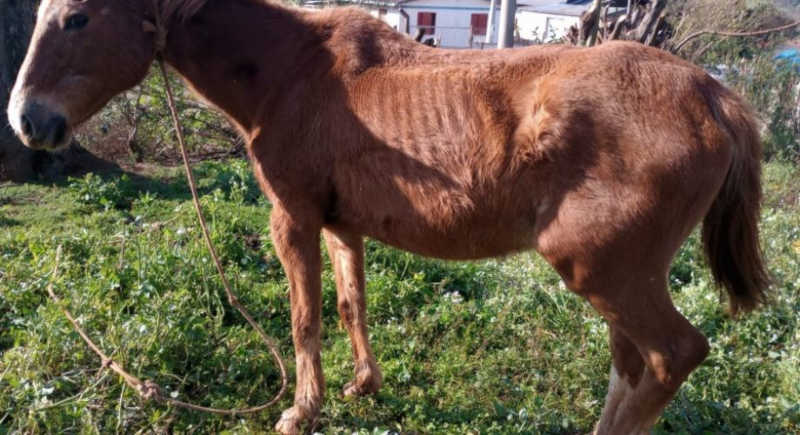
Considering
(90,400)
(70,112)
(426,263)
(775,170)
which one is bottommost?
(775,170)

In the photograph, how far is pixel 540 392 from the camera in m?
3.51

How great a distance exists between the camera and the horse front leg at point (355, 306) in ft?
11.3

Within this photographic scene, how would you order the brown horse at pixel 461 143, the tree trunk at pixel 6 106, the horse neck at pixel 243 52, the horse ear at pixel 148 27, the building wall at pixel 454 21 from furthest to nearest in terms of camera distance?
1. the building wall at pixel 454 21
2. the tree trunk at pixel 6 106
3. the horse neck at pixel 243 52
4. the horse ear at pixel 148 27
5. the brown horse at pixel 461 143

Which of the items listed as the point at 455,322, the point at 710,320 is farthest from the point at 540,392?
the point at 710,320

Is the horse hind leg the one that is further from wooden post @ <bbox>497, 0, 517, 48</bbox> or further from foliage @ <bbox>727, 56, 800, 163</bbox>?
foliage @ <bbox>727, 56, 800, 163</bbox>

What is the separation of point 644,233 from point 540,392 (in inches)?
57.4

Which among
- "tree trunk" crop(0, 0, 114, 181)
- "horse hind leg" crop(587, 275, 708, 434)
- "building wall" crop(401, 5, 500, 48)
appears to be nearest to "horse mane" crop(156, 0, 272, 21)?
"horse hind leg" crop(587, 275, 708, 434)

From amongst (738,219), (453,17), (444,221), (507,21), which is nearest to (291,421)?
(444,221)

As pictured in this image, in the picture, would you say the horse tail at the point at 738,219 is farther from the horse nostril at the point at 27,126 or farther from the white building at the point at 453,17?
the white building at the point at 453,17

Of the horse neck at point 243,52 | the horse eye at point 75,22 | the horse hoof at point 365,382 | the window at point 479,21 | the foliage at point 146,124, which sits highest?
the horse eye at point 75,22

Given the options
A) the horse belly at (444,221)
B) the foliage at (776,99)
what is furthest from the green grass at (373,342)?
the foliage at (776,99)

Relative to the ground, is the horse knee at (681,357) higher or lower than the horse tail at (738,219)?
lower

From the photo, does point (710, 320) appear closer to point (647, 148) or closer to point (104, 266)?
point (647, 148)

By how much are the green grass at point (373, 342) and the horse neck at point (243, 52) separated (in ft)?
4.27
